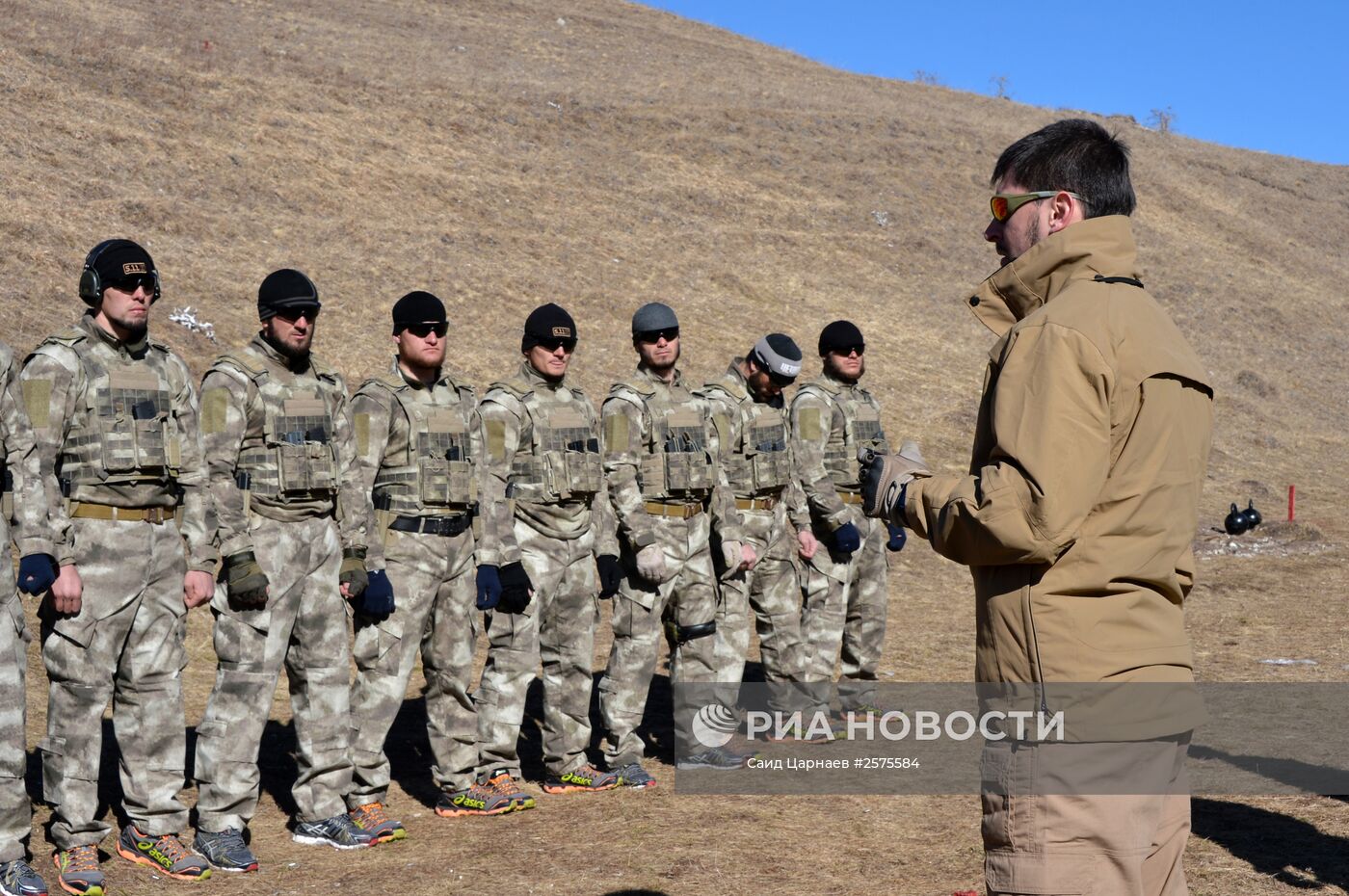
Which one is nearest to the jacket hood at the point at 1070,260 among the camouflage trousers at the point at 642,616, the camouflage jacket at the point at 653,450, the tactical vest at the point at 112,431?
the tactical vest at the point at 112,431

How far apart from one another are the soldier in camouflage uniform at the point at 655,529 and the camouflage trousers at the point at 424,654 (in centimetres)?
110

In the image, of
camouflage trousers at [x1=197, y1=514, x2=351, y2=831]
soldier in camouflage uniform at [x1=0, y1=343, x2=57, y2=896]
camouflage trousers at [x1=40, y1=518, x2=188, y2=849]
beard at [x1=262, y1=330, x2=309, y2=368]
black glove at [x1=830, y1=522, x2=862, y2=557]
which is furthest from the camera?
black glove at [x1=830, y1=522, x2=862, y2=557]

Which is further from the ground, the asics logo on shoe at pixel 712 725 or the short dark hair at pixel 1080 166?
the short dark hair at pixel 1080 166

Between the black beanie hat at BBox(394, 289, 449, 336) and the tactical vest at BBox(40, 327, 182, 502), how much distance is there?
1.41 m

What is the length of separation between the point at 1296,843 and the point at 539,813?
404 centimetres

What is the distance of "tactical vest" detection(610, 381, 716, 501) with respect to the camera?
8398 millimetres

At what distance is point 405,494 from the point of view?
7.27 metres

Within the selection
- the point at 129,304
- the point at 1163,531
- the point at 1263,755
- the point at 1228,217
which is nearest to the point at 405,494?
the point at 129,304

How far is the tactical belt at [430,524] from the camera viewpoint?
23.8ft

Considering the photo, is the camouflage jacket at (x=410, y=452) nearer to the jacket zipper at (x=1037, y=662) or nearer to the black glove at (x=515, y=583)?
the black glove at (x=515, y=583)

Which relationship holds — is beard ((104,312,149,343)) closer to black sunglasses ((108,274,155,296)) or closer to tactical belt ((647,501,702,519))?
black sunglasses ((108,274,155,296))

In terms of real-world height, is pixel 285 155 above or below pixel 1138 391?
above

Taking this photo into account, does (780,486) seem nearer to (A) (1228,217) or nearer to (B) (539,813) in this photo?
(B) (539,813)

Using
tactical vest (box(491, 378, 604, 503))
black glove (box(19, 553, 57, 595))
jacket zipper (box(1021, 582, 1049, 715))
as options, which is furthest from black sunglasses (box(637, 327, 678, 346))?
jacket zipper (box(1021, 582, 1049, 715))
